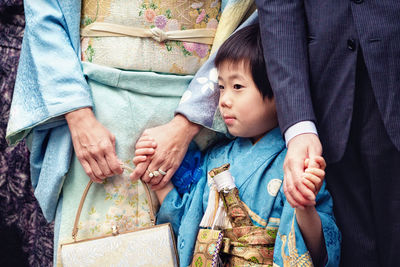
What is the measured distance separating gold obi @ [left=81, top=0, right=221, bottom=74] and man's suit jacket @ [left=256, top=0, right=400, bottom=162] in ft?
1.14

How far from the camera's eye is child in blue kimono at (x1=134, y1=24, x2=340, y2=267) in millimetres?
1384

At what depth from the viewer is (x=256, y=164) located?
1572mm

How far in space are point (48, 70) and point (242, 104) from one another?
27.8 inches

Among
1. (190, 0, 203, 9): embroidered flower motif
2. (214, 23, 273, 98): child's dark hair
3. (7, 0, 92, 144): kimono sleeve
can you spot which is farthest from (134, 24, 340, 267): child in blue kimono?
(7, 0, 92, 144): kimono sleeve

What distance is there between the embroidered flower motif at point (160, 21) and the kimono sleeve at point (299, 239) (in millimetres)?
788

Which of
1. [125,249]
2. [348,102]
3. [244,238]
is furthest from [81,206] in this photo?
[348,102]

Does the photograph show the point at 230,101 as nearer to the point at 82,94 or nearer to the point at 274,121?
the point at 274,121

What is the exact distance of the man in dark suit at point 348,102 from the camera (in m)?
1.28

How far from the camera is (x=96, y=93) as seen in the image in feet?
5.44

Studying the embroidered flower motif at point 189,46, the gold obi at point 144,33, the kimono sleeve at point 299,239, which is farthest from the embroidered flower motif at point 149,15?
the kimono sleeve at point 299,239

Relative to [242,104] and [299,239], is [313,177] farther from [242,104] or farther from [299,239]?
[242,104]

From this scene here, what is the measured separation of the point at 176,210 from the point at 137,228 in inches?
6.3

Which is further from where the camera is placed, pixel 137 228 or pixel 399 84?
pixel 137 228

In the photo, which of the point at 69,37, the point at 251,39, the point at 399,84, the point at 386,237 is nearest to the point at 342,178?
the point at 386,237
